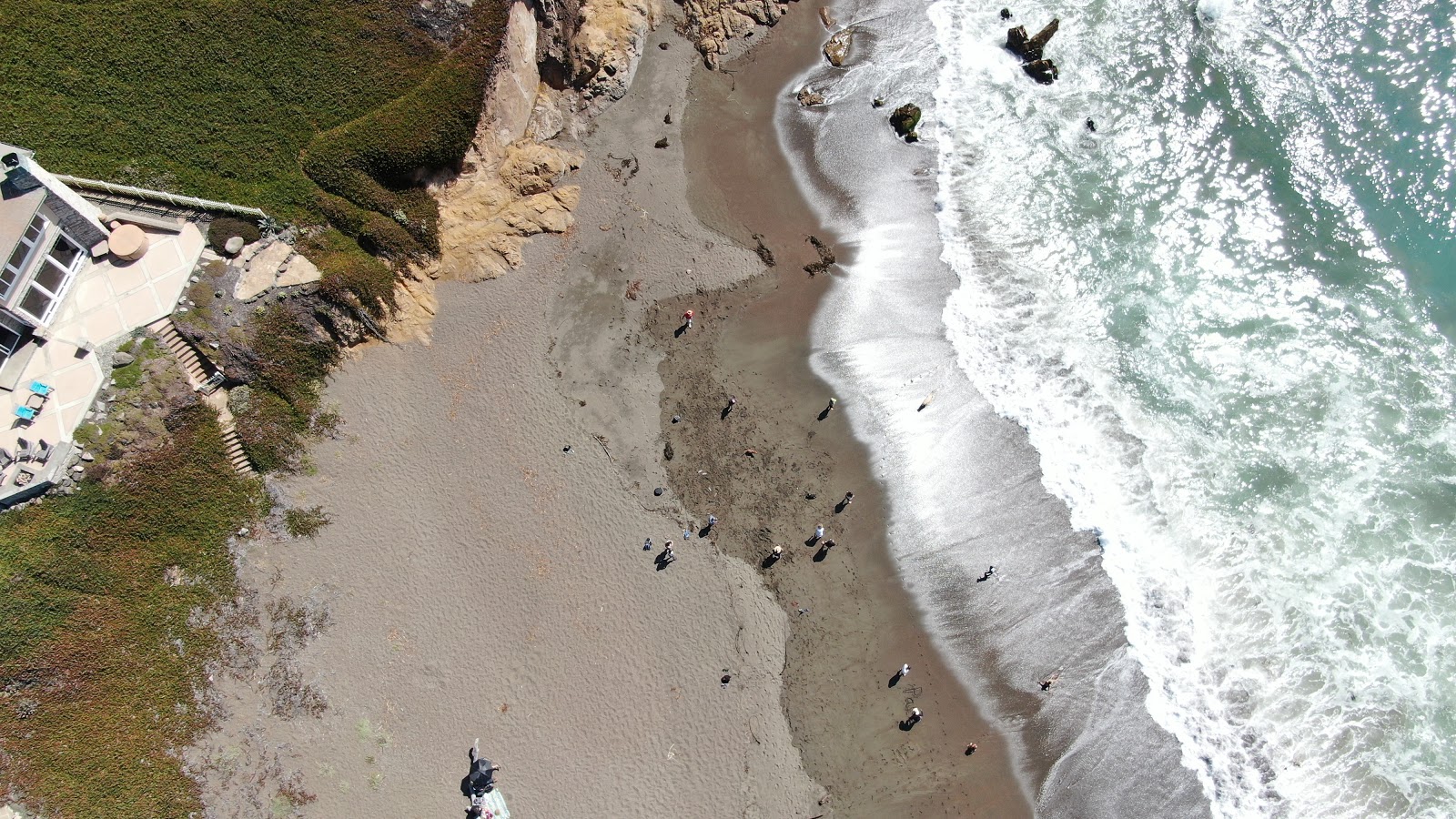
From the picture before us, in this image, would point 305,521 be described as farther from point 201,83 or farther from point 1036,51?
point 1036,51

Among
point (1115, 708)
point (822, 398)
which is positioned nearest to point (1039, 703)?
point (1115, 708)

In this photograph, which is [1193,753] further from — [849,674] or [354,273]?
[354,273]

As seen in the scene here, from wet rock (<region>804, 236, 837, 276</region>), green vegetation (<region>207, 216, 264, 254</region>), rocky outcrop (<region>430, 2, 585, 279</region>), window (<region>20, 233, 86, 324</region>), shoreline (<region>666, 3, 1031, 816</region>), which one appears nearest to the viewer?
window (<region>20, 233, 86, 324</region>)

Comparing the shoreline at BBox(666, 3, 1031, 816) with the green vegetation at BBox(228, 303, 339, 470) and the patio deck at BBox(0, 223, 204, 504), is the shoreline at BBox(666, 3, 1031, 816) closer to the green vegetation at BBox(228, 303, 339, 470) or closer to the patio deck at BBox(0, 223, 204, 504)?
the green vegetation at BBox(228, 303, 339, 470)

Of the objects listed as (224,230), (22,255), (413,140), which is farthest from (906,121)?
(22,255)

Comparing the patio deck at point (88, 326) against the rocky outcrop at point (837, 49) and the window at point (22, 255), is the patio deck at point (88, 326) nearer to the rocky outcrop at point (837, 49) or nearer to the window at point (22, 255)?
the window at point (22, 255)

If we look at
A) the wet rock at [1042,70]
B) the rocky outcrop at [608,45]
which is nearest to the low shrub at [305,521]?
the rocky outcrop at [608,45]

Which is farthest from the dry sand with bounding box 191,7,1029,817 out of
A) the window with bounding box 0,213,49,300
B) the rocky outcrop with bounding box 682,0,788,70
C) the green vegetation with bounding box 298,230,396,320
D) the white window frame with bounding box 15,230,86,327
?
the window with bounding box 0,213,49,300
